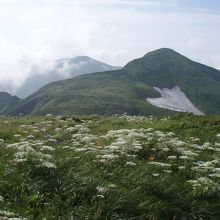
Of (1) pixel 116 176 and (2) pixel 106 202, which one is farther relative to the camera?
(1) pixel 116 176

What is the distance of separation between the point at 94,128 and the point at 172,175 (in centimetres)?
1295

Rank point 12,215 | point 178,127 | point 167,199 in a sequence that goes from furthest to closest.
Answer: point 178,127 < point 167,199 < point 12,215

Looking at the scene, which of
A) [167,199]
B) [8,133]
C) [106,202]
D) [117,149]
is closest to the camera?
[106,202]

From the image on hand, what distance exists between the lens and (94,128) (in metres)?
27.1

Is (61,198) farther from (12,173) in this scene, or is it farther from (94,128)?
(94,128)

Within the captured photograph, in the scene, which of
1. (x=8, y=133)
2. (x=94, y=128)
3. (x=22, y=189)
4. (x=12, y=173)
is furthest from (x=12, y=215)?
(x=94, y=128)

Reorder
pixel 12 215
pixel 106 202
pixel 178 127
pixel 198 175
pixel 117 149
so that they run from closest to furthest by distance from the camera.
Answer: pixel 12 215
pixel 106 202
pixel 198 175
pixel 117 149
pixel 178 127

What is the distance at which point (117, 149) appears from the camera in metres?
16.3

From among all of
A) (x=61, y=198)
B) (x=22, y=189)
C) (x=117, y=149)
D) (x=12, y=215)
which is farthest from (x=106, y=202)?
(x=117, y=149)

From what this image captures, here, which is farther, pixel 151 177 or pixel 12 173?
pixel 151 177

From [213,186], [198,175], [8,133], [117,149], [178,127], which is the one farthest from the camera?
[178,127]

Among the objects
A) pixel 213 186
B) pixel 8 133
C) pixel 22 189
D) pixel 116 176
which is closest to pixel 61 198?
pixel 22 189

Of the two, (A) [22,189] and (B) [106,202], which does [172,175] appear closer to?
(B) [106,202]

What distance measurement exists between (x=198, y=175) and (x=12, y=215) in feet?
22.7
